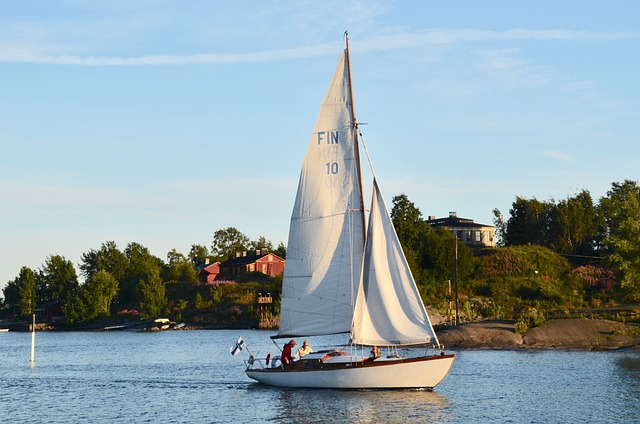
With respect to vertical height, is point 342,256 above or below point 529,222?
below

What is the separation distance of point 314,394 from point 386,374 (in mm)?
4157

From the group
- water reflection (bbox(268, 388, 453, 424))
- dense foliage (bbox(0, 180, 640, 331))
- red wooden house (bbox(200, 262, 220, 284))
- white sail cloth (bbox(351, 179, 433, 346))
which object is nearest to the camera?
water reflection (bbox(268, 388, 453, 424))

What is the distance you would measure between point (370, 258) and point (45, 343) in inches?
2800

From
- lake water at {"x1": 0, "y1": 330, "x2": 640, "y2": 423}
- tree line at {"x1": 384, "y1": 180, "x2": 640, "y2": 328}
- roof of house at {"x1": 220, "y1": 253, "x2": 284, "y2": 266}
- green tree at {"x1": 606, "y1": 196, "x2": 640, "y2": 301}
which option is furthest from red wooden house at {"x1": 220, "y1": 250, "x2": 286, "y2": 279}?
lake water at {"x1": 0, "y1": 330, "x2": 640, "y2": 423}

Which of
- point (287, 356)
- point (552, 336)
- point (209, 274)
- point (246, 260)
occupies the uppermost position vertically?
point (246, 260)

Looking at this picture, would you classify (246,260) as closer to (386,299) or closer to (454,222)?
(454,222)

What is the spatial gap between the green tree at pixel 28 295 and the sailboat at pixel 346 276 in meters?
129

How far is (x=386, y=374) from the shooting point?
147 feet

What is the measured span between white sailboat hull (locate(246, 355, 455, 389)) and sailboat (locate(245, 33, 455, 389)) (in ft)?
0.17

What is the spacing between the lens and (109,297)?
150 meters

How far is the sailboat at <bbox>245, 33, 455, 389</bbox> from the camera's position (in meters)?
45.1

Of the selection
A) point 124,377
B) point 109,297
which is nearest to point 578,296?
point 124,377

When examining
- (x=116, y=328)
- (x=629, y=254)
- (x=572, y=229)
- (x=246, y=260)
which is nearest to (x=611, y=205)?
(x=572, y=229)

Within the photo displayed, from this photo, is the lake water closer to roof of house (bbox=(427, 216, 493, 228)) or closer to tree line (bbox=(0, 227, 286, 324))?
tree line (bbox=(0, 227, 286, 324))
